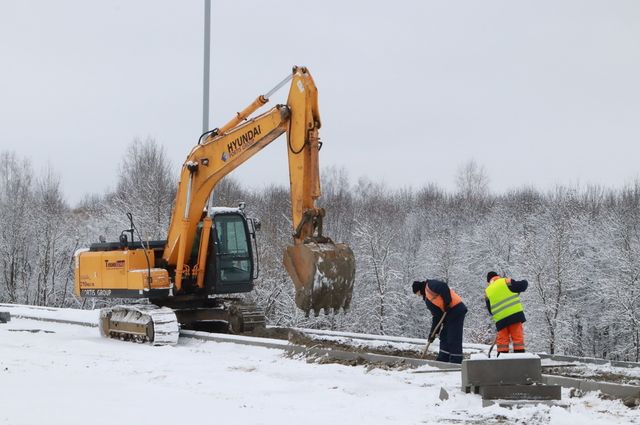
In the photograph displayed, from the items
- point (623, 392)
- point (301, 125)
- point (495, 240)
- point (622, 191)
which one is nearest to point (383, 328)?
point (495, 240)

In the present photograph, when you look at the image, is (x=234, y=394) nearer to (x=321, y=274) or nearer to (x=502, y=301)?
(x=321, y=274)

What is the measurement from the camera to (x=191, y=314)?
16719mm

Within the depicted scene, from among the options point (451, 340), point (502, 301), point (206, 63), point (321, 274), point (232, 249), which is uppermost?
point (206, 63)

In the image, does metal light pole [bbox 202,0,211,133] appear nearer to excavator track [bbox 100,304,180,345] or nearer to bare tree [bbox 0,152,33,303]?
excavator track [bbox 100,304,180,345]

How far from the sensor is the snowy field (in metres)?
7.56

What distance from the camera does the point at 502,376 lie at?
817 cm

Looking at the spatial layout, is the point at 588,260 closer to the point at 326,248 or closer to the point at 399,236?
the point at 399,236

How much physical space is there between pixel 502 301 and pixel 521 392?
3.26 metres

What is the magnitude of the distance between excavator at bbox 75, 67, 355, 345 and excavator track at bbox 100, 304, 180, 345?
19 millimetres

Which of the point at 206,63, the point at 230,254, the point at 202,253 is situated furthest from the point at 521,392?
the point at 206,63

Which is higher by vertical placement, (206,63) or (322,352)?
(206,63)

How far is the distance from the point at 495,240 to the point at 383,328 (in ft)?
47.0

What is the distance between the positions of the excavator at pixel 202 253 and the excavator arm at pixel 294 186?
0.07ft

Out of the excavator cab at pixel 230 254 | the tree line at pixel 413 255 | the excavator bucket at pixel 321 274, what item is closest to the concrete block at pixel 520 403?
the excavator bucket at pixel 321 274
